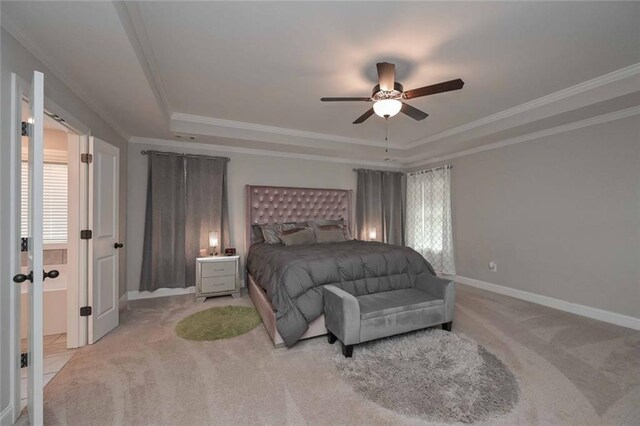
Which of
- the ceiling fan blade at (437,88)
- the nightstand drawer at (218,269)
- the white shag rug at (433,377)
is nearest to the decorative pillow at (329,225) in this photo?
the nightstand drawer at (218,269)

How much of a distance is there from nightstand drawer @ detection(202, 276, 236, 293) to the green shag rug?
379 mm

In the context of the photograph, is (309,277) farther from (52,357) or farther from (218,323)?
(52,357)

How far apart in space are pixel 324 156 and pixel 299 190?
86 centimetres

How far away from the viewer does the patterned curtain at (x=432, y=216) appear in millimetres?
4953

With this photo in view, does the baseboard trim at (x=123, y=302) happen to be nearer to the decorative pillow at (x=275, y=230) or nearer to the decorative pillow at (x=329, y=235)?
the decorative pillow at (x=275, y=230)

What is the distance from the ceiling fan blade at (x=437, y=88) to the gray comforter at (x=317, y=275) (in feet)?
5.52

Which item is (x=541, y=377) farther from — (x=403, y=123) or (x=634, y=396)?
(x=403, y=123)

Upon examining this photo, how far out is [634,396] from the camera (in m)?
1.81

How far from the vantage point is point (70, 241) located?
2523 mm

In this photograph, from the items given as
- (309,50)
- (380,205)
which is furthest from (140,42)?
(380,205)

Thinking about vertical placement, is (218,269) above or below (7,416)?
above

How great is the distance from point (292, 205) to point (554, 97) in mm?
3852

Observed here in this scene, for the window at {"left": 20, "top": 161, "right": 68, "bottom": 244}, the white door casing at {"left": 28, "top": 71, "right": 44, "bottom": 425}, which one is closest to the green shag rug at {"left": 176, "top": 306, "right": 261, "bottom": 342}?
the white door casing at {"left": 28, "top": 71, "right": 44, "bottom": 425}

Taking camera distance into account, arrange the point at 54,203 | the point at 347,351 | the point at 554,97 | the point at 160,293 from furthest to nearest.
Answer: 1. the point at 160,293
2. the point at 54,203
3. the point at 554,97
4. the point at 347,351
